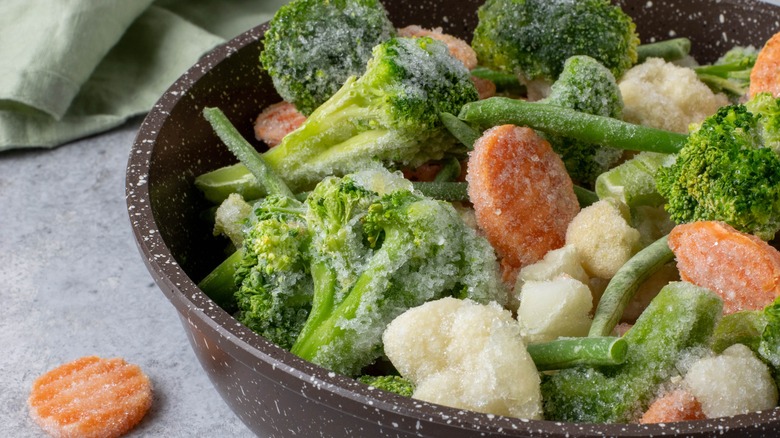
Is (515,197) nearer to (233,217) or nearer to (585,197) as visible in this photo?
(585,197)

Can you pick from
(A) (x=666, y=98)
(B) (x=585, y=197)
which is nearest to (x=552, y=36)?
(A) (x=666, y=98)

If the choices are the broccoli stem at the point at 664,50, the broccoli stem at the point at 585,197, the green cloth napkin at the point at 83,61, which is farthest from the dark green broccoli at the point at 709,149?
the green cloth napkin at the point at 83,61

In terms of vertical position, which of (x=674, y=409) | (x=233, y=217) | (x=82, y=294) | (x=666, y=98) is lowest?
(x=82, y=294)

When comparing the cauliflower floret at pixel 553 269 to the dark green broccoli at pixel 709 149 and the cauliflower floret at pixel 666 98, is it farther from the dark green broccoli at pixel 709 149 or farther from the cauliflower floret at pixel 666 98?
the cauliflower floret at pixel 666 98

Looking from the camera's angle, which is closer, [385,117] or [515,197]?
[515,197]

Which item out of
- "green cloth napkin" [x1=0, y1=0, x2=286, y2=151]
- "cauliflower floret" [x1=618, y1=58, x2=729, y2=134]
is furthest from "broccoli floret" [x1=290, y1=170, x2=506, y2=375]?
"green cloth napkin" [x1=0, y1=0, x2=286, y2=151]

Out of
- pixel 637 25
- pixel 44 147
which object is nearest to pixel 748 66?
pixel 637 25

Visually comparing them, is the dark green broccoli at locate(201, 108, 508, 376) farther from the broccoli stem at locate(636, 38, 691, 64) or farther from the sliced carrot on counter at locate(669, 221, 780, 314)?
the broccoli stem at locate(636, 38, 691, 64)
